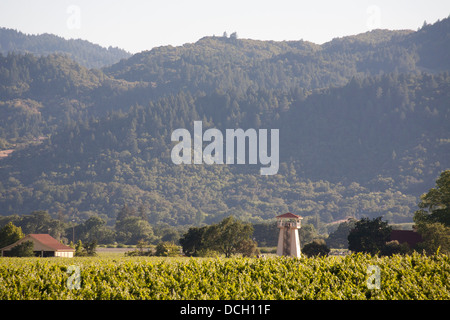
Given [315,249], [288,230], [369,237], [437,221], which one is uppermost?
[437,221]

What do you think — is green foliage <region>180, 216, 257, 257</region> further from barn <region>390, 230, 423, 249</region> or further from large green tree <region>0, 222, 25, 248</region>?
large green tree <region>0, 222, 25, 248</region>

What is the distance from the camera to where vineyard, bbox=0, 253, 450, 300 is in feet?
121

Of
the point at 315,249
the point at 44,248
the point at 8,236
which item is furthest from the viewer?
the point at 8,236

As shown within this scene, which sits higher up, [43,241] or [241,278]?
[241,278]

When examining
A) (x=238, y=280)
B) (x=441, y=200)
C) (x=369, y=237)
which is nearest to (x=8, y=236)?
(x=369, y=237)

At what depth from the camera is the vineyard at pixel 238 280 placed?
121 ft

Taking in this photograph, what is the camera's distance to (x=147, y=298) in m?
36.8

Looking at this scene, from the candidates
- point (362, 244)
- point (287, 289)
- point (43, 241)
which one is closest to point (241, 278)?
point (287, 289)

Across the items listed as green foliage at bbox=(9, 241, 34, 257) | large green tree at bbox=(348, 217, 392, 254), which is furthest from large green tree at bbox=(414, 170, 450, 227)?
green foliage at bbox=(9, 241, 34, 257)

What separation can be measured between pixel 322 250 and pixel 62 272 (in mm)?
71263

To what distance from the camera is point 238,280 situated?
40312mm

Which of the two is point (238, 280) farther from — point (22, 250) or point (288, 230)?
point (22, 250)

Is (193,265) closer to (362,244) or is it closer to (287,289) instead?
(287,289)
